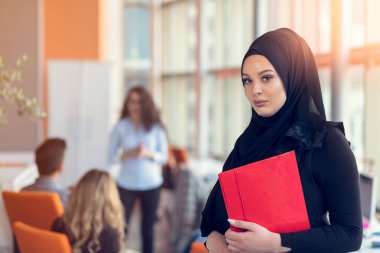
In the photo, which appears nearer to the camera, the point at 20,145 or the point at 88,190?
the point at 88,190

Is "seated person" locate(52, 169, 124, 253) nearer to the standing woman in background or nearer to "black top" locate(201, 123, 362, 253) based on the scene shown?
"black top" locate(201, 123, 362, 253)

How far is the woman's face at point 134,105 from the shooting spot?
5758mm

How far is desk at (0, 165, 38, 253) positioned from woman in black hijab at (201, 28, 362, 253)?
279cm

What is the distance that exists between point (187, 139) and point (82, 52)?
220 cm

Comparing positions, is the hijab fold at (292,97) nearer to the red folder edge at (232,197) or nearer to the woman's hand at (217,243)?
the red folder edge at (232,197)

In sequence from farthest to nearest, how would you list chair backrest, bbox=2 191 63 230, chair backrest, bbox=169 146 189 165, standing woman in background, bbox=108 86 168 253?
chair backrest, bbox=169 146 189 165 → standing woman in background, bbox=108 86 168 253 → chair backrest, bbox=2 191 63 230

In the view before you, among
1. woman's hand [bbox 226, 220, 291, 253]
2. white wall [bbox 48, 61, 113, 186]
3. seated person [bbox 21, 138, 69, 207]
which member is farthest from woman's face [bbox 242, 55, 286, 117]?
white wall [bbox 48, 61, 113, 186]

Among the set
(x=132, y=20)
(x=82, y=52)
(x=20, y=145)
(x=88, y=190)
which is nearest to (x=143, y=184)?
(x=20, y=145)

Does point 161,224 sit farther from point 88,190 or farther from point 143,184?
point 88,190

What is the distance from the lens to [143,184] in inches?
223

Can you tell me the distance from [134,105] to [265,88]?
165 inches

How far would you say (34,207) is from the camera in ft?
→ 12.7

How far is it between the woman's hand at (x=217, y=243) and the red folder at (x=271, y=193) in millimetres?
95

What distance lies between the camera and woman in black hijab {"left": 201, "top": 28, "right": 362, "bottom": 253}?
1.60m
